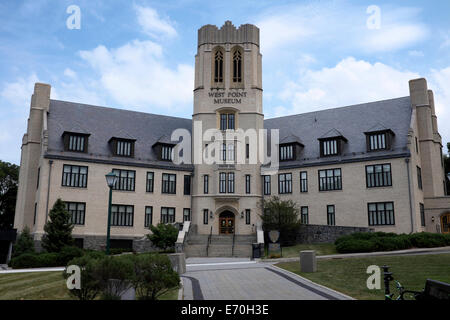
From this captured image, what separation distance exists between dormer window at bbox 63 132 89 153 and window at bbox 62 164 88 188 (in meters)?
1.75

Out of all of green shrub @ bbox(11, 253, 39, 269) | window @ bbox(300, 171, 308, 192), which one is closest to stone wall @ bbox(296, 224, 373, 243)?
window @ bbox(300, 171, 308, 192)

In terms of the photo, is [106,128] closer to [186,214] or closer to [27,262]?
[186,214]

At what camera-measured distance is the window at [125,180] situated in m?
41.5

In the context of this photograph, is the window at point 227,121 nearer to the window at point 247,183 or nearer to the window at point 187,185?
the window at point 247,183

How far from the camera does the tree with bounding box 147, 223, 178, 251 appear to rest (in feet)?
115

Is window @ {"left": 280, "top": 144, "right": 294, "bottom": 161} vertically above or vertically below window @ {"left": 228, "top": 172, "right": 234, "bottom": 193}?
above

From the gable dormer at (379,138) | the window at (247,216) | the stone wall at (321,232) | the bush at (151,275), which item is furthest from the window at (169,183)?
the bush at (151,275)

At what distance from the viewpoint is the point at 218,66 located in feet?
152

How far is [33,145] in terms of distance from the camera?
41.5 metres

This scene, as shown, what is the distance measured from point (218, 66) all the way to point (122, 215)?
715 inches

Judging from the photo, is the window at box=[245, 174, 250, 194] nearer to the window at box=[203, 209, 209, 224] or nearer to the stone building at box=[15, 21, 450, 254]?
the stone building at box=[15, 21, 450, 254]

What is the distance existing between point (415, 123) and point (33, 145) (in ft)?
117
